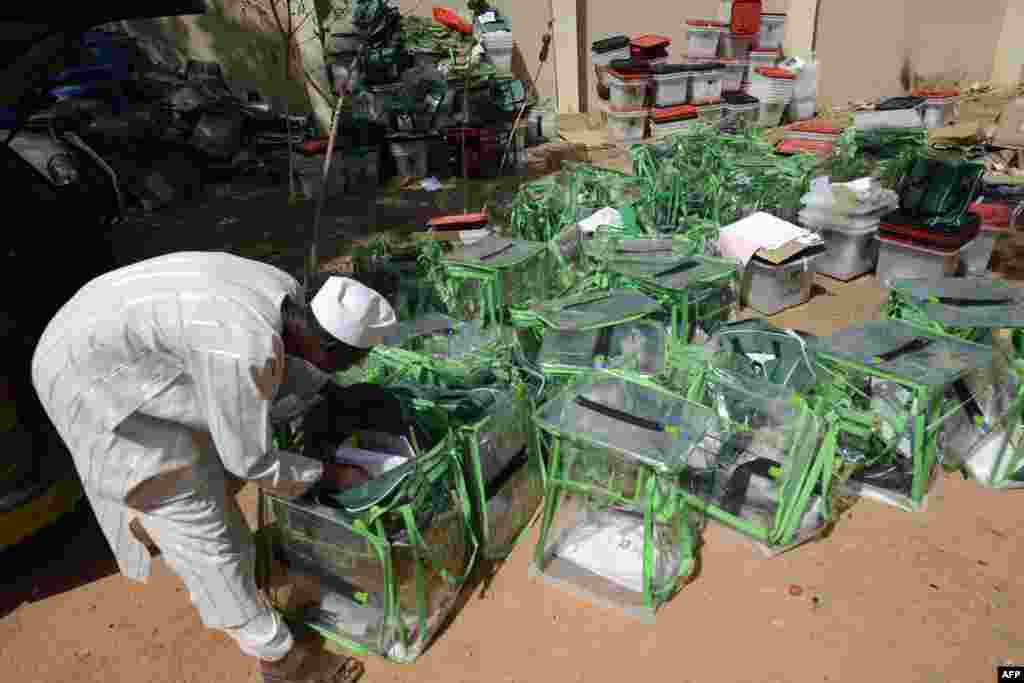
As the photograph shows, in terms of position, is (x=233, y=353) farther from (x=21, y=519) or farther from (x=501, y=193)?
(x=501, y=193)

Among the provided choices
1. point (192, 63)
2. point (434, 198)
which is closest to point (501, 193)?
point (434, 198)

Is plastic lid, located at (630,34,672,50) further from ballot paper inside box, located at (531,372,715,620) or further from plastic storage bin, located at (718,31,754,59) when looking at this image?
ballot paper inside box, located at (531,372,715,620)

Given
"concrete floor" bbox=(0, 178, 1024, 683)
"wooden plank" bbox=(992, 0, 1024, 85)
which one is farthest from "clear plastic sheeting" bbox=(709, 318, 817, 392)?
"wooden plank" bbox=(992, 0, 1024, 85)

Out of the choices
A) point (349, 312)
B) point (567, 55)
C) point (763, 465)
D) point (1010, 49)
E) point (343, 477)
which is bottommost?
point (763, 465)

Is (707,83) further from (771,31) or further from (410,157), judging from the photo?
(410,157)

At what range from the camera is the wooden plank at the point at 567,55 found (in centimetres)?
1074

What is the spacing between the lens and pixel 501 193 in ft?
24.8

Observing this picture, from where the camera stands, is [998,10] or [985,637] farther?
[998,10]

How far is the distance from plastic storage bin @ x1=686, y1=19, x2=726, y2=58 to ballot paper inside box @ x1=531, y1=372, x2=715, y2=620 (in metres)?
9.40

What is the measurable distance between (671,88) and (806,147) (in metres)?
3.78

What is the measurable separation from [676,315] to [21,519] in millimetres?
3245

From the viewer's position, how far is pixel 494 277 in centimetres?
379

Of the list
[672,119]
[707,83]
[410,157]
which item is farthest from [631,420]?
[707,83]

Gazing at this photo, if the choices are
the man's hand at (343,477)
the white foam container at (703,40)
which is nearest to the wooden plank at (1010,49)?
the white foam container at (703,40)
